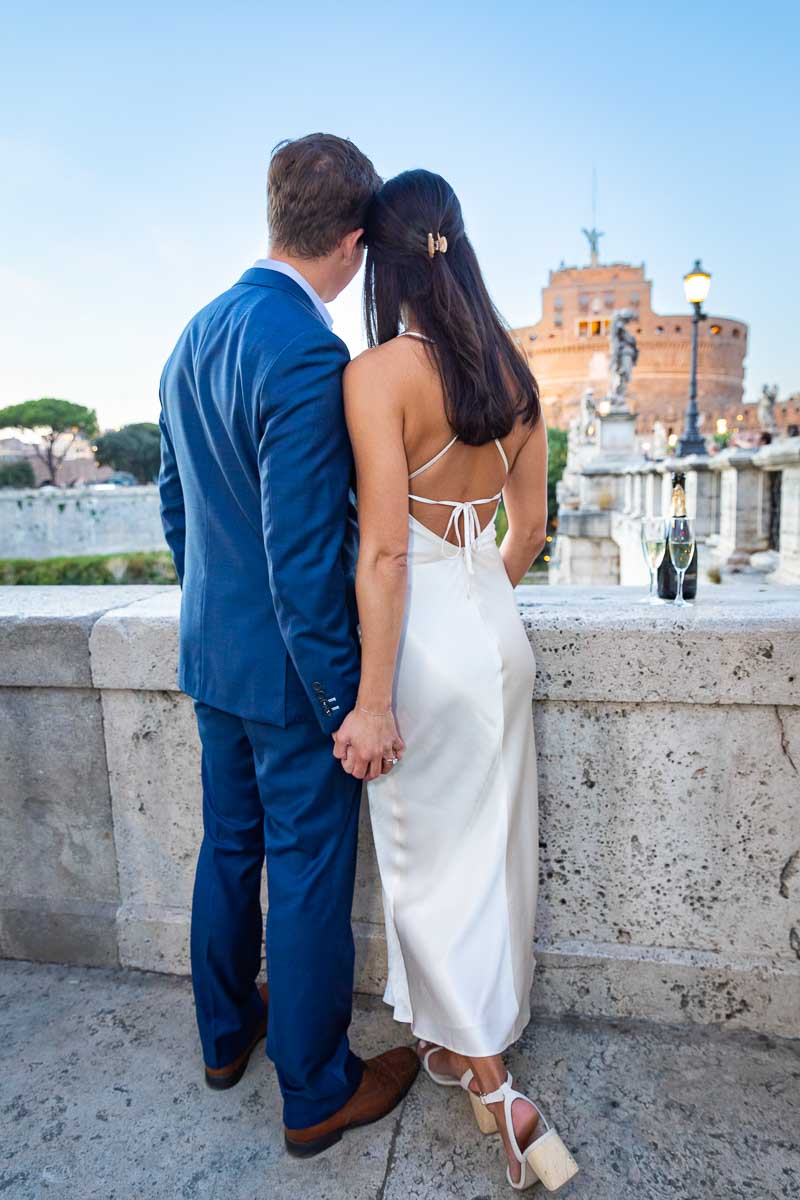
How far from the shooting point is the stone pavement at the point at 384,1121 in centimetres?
156

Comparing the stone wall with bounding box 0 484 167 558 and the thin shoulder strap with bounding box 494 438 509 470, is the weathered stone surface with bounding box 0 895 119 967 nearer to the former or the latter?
the thin shoulder strap with bounding box 494 438 509 470

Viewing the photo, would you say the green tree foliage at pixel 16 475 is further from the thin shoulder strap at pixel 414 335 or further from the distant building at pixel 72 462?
the thin shoulder strap at pixel 414 335

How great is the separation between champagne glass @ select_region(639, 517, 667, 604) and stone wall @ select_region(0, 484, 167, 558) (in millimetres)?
39249

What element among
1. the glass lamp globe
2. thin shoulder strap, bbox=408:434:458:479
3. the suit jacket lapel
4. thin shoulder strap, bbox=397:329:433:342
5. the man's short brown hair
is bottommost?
thin shoulder strap, bbox=408:434:458:479

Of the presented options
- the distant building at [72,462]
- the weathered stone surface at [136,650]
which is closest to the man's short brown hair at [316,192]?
the weathered stone surface at [136,650]

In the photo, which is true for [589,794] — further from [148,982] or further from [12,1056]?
[12,1056]

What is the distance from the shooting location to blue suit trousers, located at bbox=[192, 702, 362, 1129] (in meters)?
1.57

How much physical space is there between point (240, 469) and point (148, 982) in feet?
4.89

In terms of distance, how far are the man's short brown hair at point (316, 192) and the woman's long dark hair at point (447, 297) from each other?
48mm

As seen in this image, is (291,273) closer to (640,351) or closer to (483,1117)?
(483,1117)

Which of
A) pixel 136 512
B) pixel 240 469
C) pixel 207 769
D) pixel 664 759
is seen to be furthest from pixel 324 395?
pixel 136 512

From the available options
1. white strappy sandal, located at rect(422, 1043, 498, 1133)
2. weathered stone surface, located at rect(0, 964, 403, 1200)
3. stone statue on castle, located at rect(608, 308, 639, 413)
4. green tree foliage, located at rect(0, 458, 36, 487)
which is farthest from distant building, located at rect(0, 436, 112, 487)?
white strappy sandal, located at rect(422, 1043, 498, 1133)

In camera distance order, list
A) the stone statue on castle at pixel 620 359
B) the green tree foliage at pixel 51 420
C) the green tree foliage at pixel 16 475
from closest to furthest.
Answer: the stone statue on castle at pixel 620 359 → the green tree foliage at pixel 16 475 → the green tree foliage at pixel 51 420

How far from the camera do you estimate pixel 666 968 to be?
6.50ft
